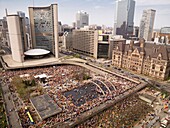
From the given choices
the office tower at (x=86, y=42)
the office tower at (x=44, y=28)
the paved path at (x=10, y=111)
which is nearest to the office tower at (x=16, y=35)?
the office tower at (x=44, y=28)

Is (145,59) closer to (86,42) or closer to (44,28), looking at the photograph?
(86,42)

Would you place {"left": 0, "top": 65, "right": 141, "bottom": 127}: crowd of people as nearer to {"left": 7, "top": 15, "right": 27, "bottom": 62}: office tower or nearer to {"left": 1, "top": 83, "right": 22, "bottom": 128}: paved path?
{"left": 1, "top": 83, "right": 22, "bottom": 128}: paved path

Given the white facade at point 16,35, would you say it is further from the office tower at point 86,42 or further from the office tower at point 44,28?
the office tower at point 86,42

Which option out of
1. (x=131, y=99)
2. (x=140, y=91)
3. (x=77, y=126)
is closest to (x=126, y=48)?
(x=140, y=91)

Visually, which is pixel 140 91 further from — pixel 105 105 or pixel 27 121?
pixel 27 121

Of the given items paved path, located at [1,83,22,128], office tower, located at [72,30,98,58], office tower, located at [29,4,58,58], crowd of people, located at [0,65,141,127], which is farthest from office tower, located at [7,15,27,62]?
office tower, located at [72,30,98,58]

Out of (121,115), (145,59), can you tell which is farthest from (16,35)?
(145,59)
